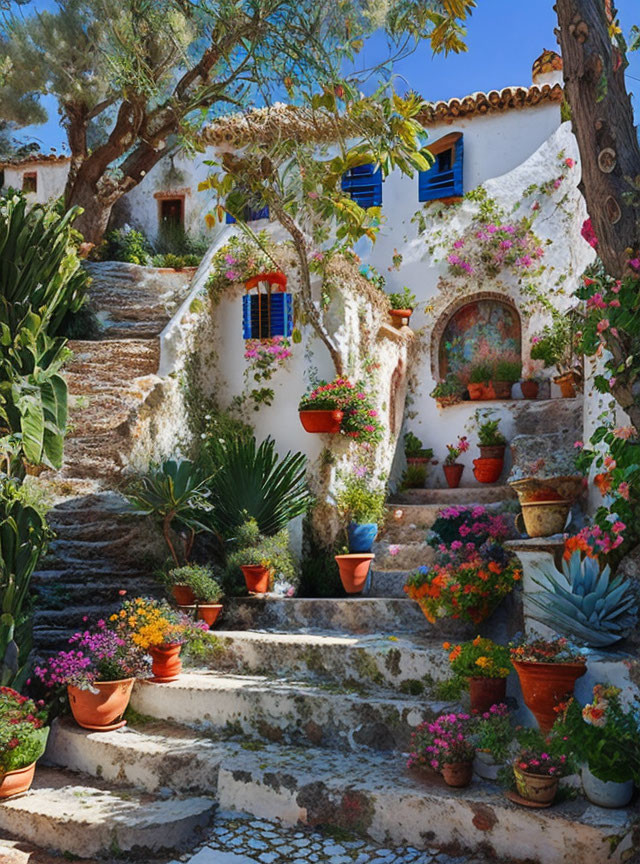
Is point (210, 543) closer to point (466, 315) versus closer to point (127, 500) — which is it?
point (127, 500)

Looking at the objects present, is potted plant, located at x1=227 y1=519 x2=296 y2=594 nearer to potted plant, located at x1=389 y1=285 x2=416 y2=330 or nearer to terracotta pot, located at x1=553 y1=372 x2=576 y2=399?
potted plant, located at x1=389 y1=285 x2=416 y2=330

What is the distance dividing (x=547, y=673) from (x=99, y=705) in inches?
134

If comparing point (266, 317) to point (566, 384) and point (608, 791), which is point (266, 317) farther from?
point (608, 791)

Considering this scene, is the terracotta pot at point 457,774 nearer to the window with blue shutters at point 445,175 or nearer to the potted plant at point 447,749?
the potted plant at point 447,749

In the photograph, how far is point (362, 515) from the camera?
9203 millimetres

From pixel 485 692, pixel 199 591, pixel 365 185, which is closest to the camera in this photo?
pixel 485 692

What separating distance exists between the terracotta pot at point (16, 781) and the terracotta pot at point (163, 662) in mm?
1276

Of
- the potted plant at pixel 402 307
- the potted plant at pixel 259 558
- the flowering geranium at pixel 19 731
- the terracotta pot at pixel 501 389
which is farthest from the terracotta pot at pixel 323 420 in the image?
the flowering geranium at pixel 19 731

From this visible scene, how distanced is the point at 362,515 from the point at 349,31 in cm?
524

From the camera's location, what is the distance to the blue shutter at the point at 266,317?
33.3 feet

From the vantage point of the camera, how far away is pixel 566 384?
10352mm

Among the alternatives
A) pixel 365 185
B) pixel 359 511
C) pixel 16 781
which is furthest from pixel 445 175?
pixel 16 781

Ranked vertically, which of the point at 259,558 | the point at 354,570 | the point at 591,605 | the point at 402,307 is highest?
the point at 402,307

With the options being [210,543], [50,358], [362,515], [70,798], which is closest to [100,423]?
[210,543]
